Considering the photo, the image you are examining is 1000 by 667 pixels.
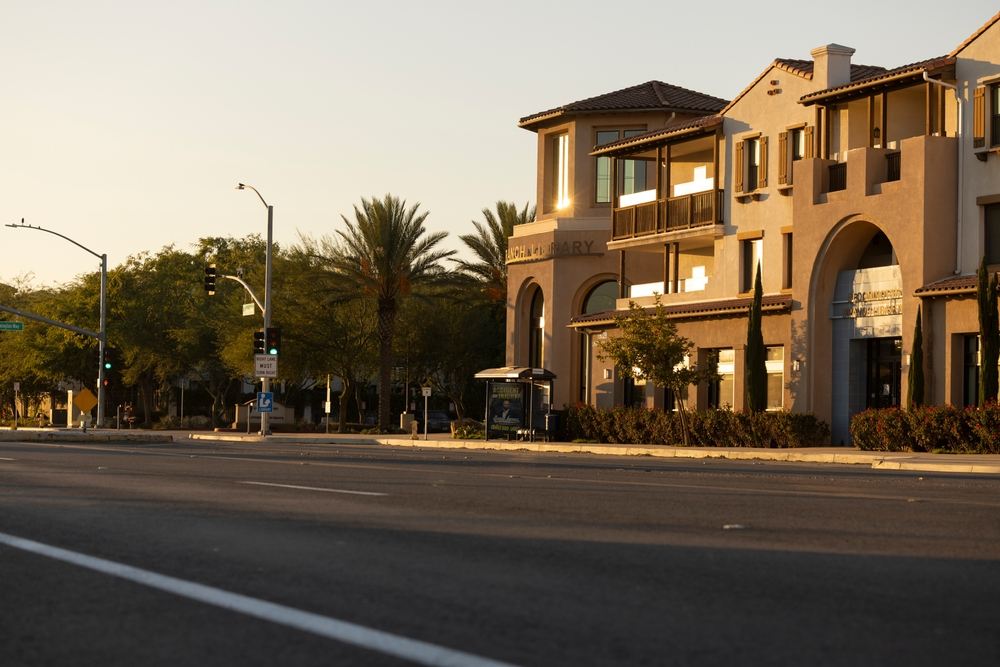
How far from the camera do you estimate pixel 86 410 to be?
50062mm

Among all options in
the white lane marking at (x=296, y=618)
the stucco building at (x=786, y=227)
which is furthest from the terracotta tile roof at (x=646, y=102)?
the white lane marking at (x=296, y=618)

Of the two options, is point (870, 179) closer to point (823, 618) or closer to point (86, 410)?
point (86, 410)

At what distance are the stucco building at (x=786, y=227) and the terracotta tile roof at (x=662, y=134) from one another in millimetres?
73

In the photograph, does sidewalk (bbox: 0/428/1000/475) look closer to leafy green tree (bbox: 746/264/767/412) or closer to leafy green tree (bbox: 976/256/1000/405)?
leafy green tree (bbox: 746/264/767/412)

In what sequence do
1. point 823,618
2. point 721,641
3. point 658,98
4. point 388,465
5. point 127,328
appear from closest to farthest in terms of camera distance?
1. point 721,641
2. point 823,618
3. point 388,465
4. point 658,98
5. point 127,328

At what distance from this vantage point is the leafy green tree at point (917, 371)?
118ft

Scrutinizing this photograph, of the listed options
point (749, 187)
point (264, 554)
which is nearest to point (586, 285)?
point (749, 187)

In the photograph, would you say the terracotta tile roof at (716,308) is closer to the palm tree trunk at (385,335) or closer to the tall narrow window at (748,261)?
the tall narrow window at (748,261)

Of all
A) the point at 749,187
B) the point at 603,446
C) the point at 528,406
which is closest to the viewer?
the point at 603,446

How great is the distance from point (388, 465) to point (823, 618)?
17.1m

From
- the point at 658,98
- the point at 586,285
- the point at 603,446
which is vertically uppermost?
the point at 658,98

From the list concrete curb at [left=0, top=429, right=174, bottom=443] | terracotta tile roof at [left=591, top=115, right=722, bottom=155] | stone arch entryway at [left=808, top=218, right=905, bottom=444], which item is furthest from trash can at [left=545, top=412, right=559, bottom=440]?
concrete curb at [left=0, top=429, right=174, bottom=443]

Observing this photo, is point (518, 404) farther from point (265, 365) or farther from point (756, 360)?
point (756, 360)

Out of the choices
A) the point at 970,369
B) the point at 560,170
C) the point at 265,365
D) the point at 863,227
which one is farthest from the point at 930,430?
the point at 265,365
